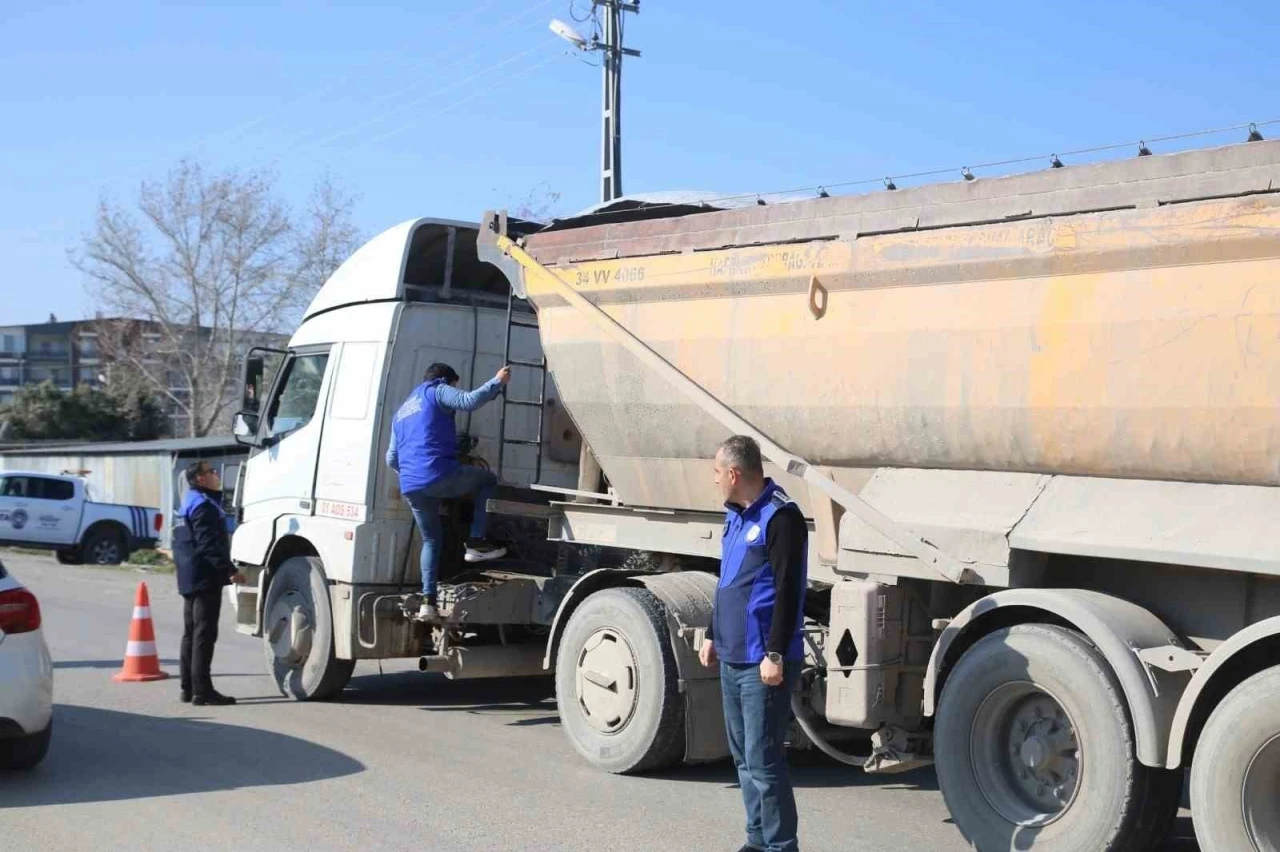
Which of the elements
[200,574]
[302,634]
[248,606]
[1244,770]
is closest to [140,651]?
[248,606]

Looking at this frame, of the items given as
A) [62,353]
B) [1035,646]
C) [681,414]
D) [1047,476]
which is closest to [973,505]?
[1047,476]

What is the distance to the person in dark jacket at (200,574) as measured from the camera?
368 inches

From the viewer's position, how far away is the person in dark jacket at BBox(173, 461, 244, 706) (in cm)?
935

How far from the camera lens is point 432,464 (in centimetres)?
851

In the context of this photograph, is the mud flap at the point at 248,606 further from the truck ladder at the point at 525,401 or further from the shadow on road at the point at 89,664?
the truck ladder at the point at 525,401

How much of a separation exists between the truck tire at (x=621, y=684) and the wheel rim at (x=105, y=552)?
2035 cm

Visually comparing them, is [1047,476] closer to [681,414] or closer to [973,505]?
→ [973,505]

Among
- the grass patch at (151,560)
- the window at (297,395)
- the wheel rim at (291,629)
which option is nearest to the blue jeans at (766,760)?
the wheel rim at (291,629)

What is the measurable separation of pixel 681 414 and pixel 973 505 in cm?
191

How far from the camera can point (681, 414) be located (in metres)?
7.32

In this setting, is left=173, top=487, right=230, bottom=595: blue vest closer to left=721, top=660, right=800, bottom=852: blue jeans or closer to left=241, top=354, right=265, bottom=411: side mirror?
left=241, top=354, right=265, bottom=411: side mirror

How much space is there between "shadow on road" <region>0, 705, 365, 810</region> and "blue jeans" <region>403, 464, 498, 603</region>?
4.40 ft

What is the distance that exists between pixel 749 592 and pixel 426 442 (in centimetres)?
382

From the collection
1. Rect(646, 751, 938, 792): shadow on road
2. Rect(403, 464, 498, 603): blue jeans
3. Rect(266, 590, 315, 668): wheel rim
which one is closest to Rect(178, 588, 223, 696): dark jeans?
Rect(266, 590, 315, 668): wheel rim
